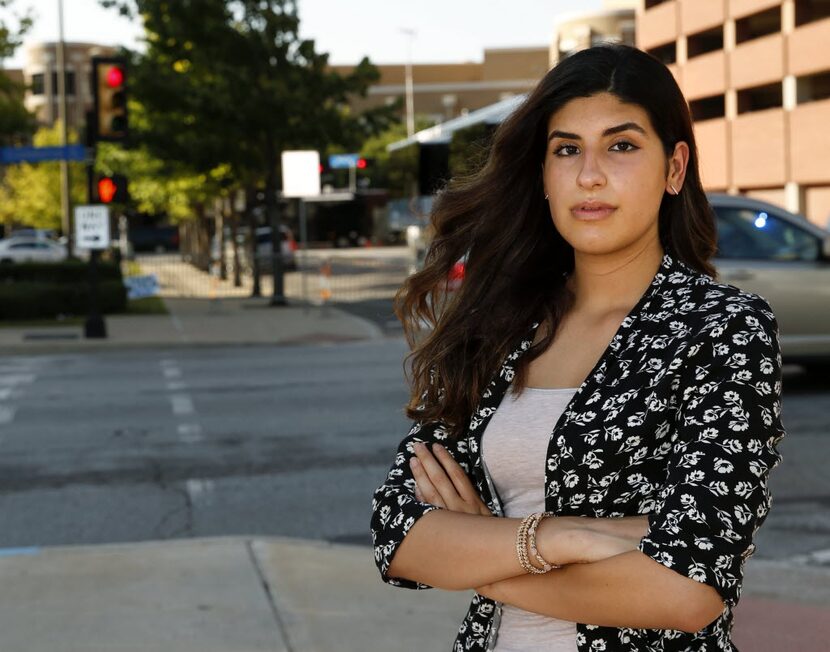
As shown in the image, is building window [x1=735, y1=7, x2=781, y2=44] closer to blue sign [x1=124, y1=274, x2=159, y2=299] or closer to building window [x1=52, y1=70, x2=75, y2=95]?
blue sign [x1=124, y1=274, x2=159, y2=299]

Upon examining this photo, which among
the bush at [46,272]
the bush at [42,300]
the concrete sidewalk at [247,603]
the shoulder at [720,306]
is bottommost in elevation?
the concrete sidewalk at [247,603]

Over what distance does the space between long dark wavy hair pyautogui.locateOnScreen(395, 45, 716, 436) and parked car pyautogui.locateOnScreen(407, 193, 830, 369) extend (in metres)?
9.59

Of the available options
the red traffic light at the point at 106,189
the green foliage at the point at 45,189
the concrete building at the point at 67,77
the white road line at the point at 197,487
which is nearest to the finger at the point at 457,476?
the white road line at the point at 197,487

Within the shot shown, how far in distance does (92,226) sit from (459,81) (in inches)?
3244

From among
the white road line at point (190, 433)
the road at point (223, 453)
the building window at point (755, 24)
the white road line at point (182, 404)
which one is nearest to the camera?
the road at point (223, 453)

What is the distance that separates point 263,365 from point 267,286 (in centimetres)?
2264

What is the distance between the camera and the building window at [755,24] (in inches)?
2057

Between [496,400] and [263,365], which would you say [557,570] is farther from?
[263,365]

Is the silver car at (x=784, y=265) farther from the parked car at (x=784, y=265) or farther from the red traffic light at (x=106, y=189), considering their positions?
the red traffic light at (x=106, y=189)

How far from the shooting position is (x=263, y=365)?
56.2 ft

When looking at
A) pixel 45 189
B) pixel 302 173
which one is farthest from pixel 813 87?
pixel 45 189

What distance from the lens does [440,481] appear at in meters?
2.55

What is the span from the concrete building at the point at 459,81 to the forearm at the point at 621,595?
323 ft

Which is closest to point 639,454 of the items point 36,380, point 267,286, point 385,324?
point 36,380
